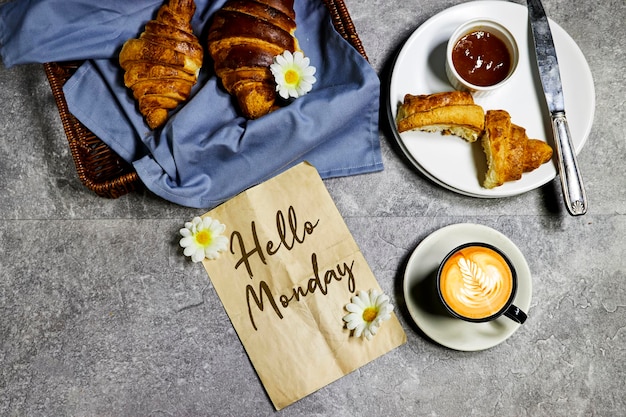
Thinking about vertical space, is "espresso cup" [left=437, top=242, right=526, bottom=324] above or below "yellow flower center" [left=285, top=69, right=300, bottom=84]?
below

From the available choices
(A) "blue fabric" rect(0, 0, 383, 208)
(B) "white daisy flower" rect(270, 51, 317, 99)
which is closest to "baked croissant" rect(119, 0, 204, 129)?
(A) "blue fabric" rect(0, 0, 383, 208)

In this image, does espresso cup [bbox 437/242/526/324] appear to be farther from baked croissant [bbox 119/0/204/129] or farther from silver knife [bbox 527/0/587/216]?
baked croissant [bbox 119/0/204/129]

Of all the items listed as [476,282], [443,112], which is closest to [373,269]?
[476,282]

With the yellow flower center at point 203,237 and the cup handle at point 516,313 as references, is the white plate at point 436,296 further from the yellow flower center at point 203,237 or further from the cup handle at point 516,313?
the yellow flower center at point 203,237

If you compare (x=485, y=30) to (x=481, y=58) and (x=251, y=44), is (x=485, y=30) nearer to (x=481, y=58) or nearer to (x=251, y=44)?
(x=481, y=58)

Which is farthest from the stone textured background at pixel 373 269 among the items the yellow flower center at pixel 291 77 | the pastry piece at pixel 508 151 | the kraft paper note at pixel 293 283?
the yellow flower center at pixel 291 77

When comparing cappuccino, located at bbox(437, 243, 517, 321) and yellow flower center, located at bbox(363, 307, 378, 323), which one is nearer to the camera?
cappuccino, located at bbox(437, 243, 517, 321)
